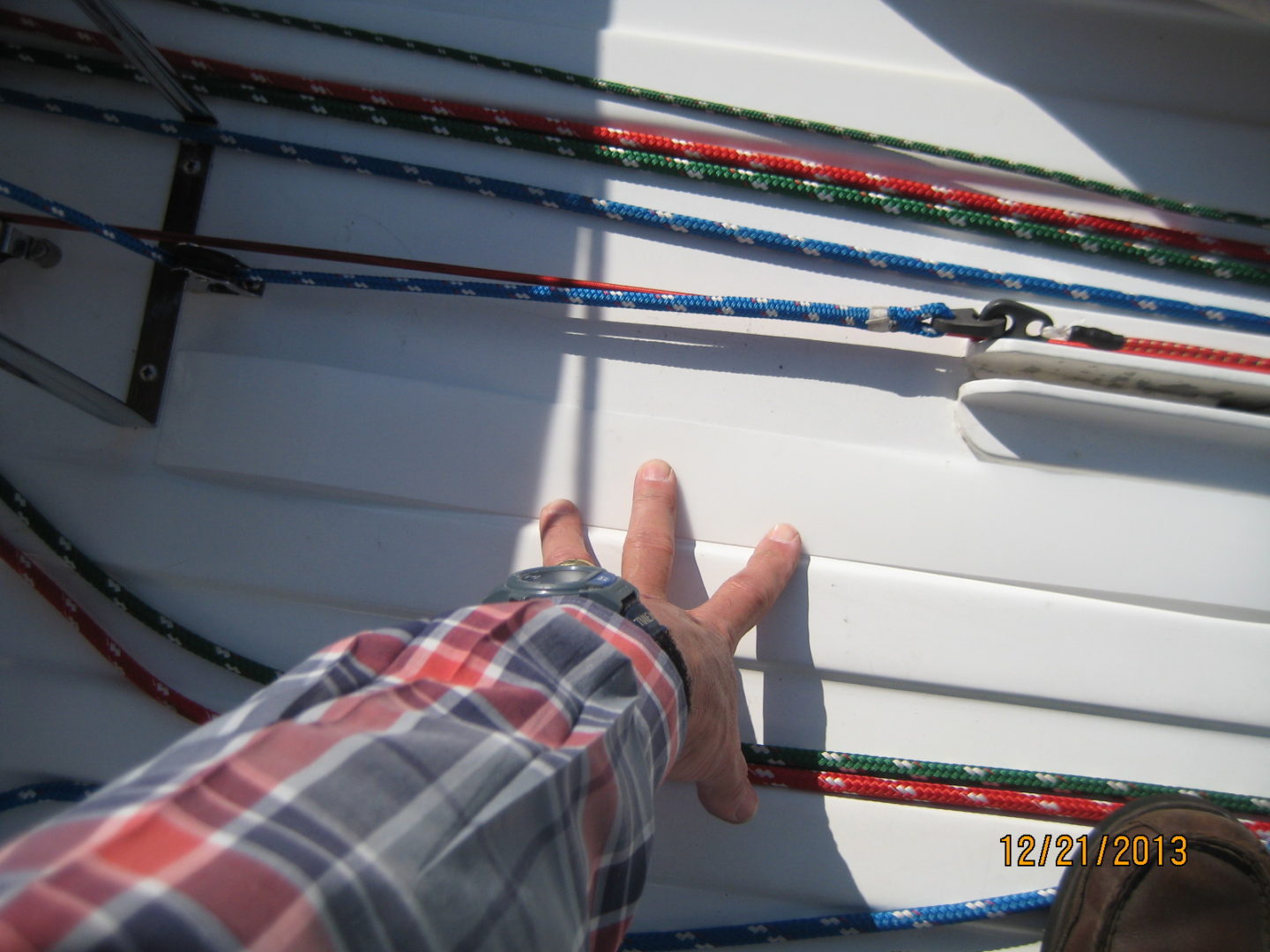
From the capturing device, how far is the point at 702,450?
1005 mm

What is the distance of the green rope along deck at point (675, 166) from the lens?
1041 mm

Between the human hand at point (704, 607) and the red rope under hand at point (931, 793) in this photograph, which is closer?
the human hand at point (704, 607)

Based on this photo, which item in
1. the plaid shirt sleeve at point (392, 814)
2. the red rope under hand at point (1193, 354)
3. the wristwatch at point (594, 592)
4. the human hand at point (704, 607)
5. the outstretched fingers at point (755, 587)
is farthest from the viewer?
the red rope under hand at point (1193, 354)

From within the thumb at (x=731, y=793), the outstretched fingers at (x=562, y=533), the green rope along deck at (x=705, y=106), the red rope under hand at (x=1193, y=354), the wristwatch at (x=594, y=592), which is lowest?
the thumb at (x=731, y=793)

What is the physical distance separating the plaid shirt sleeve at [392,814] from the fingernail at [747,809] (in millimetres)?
294

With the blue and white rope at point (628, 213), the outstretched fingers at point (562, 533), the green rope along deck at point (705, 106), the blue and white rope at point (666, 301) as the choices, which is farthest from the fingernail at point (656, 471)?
the green rope along deck at point (705, 106)

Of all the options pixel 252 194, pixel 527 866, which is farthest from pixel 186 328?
pixel 527 866

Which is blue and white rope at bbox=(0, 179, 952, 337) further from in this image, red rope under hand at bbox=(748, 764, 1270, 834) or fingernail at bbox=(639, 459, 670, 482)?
red rope under hand at bbox=(748, 764, 1270, 834)

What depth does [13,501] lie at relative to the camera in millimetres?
988

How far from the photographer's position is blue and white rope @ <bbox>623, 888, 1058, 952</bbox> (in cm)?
93

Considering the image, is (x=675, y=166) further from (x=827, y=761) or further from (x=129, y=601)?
(x=129, y=601)

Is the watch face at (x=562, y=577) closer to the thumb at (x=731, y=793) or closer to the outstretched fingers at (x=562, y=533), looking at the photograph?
the outstretched fingers at (x=562, y=533)

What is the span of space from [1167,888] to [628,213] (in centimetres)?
109
